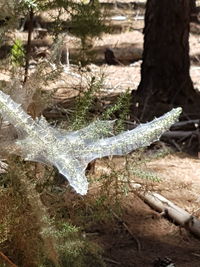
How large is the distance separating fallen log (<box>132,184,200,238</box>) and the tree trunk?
3199 millimetres

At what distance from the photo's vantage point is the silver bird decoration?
2139mm

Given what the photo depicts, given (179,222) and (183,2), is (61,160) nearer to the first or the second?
Answer: (179,222)

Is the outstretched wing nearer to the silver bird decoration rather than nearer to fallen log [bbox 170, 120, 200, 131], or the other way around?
the silver bird decoration

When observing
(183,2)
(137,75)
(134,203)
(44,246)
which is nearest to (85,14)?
(134,203)

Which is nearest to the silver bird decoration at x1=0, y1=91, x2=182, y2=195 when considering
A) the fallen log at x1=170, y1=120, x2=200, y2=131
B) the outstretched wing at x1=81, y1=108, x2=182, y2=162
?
the outstretched wing at x1=81, y1=108, x2=182, y2=162

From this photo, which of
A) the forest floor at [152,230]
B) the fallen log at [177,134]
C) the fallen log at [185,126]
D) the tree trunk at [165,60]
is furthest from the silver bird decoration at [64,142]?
the tree trunk at [165,60]

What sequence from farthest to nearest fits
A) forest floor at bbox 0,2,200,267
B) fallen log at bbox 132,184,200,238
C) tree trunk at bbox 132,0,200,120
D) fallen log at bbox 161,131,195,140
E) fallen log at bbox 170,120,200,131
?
tree trunk at bbox 132,0,200,120 < fallen log at bbox 170,120,200,131 < fallen log at bbox 161,131,195,140 < fallen log at bbox 132,184,200,238 < forest floor at bbox 0,2,200,267

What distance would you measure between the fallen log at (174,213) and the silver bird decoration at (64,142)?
183 cm

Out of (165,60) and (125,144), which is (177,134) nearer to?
(165,60)

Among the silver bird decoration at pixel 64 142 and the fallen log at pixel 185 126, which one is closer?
the silver bird decoration at pixel 64 142

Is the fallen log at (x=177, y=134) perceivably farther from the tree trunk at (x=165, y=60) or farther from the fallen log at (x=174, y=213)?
the fallen log at (x=174, y=213)

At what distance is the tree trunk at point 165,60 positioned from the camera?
7.74m

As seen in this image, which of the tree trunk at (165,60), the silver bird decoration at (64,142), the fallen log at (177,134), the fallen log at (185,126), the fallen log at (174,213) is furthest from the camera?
the tree trunk at (165,60)

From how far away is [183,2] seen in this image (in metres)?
7.71
